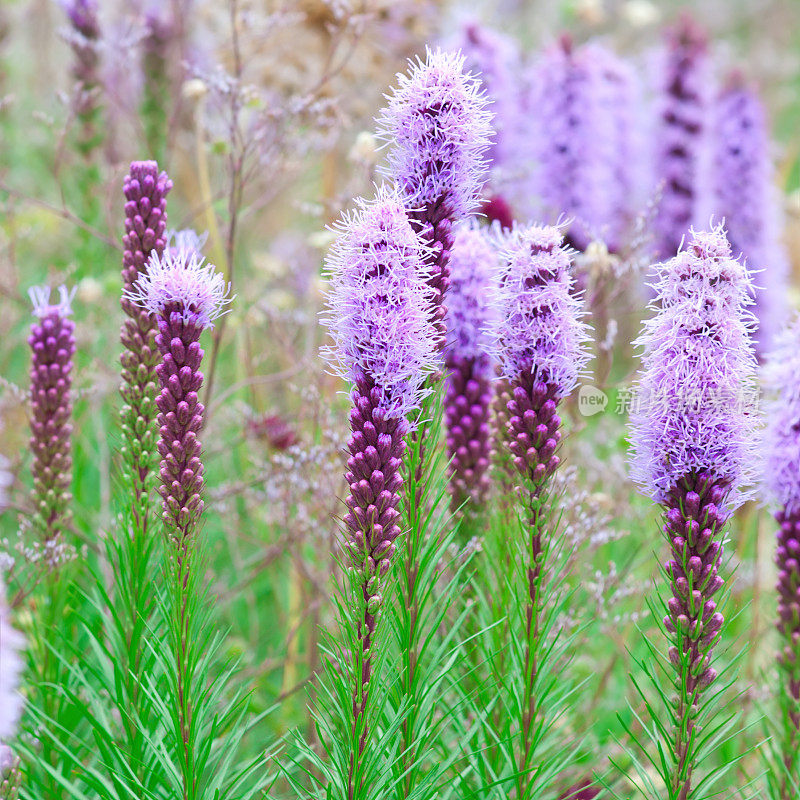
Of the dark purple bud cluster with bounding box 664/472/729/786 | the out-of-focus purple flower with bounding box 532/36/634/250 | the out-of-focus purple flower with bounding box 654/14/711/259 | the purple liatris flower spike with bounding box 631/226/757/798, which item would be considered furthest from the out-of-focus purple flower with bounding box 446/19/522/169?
the dark purple bud cluster with bounding box 664/472/729/786

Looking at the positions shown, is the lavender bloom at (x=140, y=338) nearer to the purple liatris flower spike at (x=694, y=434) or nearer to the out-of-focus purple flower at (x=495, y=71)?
the purple liatris flower spike at (x=694, y=434)

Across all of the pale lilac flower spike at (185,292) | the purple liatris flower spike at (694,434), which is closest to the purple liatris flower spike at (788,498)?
the purple liatris flower spike at (694,434)

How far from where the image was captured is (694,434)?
62.5 inches

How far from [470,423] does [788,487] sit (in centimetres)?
73

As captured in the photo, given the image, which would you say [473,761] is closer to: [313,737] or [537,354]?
[313,737]

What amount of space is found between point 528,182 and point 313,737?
2.42m

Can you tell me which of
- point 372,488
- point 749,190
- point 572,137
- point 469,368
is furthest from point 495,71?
point 372,488

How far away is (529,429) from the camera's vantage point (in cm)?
175

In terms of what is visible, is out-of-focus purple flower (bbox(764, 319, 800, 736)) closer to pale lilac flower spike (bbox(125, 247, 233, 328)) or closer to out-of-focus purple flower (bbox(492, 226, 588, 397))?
out-of-focus purple flower (bbox(492, 226, 588, 397))

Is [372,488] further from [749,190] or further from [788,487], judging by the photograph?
[749,190]

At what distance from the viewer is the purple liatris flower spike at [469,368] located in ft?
7.18

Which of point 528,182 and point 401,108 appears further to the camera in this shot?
point 528,182

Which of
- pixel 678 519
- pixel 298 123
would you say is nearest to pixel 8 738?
pixel 678 519

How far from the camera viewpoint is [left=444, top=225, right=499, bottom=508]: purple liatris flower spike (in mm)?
2188
